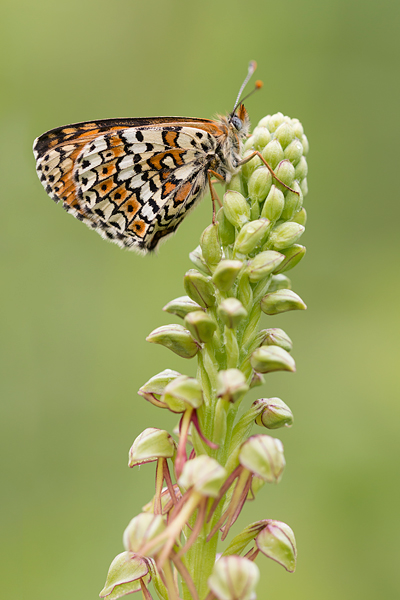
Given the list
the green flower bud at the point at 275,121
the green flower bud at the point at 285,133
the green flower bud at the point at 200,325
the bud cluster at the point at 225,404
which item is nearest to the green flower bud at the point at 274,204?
the bud cluster at the point at 225,404

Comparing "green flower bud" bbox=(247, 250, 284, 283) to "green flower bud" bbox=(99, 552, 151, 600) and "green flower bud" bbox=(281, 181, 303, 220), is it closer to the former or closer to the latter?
"green flower bud" bbox=(281, 181, 303, 220)

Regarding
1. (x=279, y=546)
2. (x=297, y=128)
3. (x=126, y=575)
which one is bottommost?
(x=126, y=575)

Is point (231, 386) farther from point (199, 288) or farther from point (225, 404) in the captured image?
point (199, 288)

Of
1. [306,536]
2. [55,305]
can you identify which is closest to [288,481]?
[306,536]

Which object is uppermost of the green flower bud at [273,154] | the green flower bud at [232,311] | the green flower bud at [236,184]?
the green flower bud at [273,154]

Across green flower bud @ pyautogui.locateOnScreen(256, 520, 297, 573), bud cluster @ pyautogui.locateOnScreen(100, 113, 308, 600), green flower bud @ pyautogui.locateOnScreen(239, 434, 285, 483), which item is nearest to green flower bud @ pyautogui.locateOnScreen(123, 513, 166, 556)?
bud cluster @ pyautogui.locateOnScreen(100, 113, 308, 600)

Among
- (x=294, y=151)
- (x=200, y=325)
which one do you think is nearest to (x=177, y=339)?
(x=200, y=325)

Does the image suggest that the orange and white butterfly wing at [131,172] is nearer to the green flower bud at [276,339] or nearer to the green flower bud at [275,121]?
the green flower bud at [275,121]
